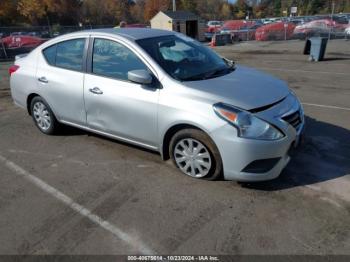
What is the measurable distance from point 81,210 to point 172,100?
154cm

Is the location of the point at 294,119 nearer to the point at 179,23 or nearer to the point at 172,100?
the point at 172,100

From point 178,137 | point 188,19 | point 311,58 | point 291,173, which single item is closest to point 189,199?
point 178,137

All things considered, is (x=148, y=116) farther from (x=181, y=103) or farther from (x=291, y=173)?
(x=291, y=173)

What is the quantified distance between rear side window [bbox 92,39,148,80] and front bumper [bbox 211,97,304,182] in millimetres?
1369

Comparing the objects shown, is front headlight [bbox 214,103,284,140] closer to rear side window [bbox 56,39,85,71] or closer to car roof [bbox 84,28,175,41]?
car roof [bbox 84,28,175,41]

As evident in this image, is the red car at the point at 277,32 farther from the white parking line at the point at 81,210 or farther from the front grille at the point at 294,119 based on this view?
the white parking line at the point at 81,210

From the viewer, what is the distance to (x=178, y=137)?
390 centimetres

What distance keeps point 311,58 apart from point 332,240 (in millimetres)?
12512

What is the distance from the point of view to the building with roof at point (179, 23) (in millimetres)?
33000

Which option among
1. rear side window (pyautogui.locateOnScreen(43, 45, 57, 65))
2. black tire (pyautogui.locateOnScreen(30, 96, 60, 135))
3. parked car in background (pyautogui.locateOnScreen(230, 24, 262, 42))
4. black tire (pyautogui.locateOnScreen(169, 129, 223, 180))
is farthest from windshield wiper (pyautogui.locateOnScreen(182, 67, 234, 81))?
parked car in background (pyautogui.locateOnScreen(230, 24, 262, 42))

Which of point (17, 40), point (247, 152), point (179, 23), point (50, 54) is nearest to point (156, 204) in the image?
point (247, 152)

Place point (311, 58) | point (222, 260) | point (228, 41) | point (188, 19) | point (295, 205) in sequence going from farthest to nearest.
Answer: point (188, 19) → point (228, 41) → point (311, 58) → point (295, 205) → point (222, 260)

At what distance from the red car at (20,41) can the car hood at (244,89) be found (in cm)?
2216

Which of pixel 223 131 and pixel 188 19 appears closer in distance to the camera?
pixel 223 131
